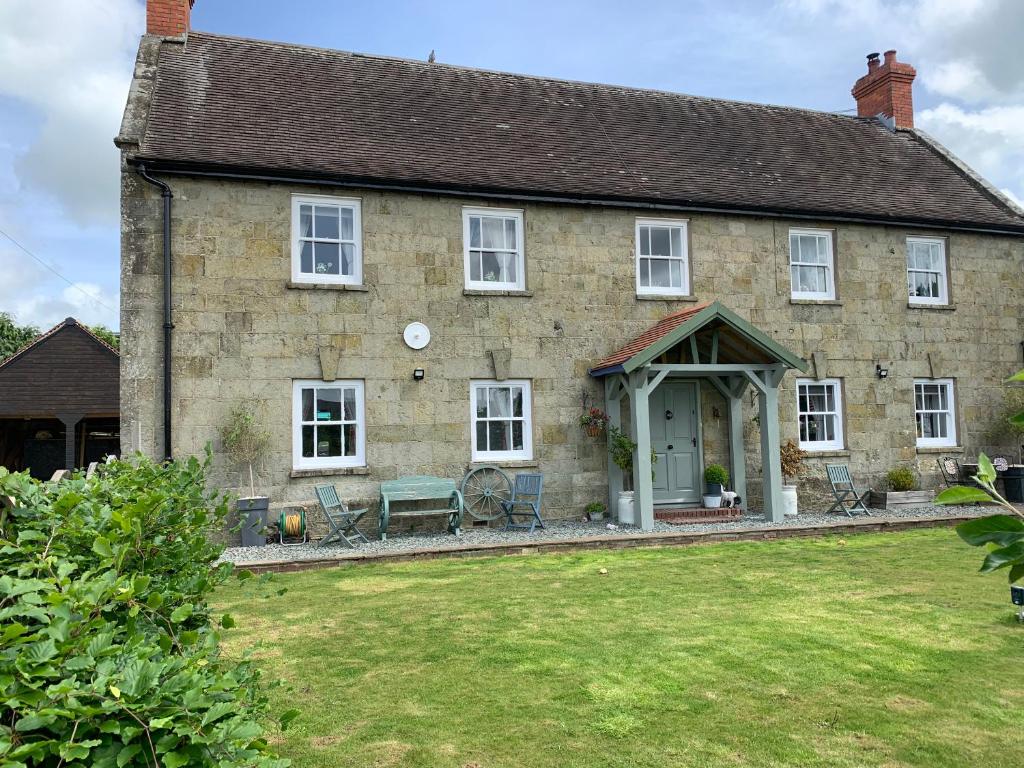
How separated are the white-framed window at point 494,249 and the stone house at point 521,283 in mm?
42

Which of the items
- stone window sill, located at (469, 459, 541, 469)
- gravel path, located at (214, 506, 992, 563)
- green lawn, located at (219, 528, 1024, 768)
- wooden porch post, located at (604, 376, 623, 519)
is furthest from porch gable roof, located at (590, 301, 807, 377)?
green lawn, located at (219, 528, 1024, 768)

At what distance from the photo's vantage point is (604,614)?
24.2ft

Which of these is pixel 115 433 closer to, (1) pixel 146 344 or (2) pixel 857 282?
(1) pixel 146 344

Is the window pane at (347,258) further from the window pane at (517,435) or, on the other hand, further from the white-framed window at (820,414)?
the white-framed window at (820,414)

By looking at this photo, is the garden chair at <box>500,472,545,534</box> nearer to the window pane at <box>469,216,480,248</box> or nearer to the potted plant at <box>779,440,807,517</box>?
the window pane at <box>469,216,480,248</box>

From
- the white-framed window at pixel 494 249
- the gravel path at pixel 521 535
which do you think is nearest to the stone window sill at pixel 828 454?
the gravel path at pixel 521 535

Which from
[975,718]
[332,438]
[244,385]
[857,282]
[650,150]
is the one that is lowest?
[975,718]

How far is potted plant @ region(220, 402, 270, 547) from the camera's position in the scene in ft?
39.3

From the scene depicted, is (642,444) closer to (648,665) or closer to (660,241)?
(660,241)

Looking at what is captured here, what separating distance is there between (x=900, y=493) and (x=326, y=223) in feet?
38.1

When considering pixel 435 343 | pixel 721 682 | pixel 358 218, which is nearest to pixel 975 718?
pixel 721 682

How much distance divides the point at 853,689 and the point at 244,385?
9800 mm

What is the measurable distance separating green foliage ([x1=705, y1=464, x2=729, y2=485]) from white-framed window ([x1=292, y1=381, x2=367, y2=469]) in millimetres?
6200

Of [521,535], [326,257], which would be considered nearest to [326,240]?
[326,257]
